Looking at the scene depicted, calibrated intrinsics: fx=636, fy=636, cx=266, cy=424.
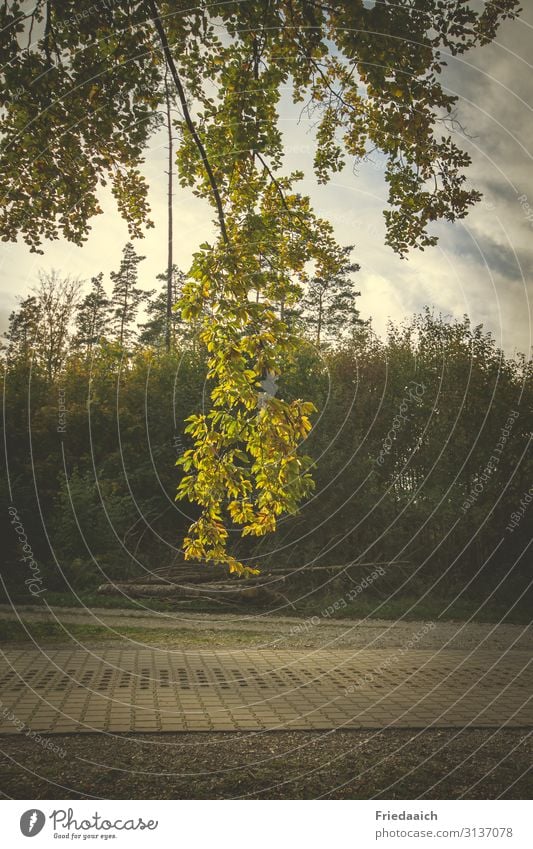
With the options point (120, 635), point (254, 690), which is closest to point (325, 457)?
point (120, 635)

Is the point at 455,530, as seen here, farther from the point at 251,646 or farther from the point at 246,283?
the point at 246,283

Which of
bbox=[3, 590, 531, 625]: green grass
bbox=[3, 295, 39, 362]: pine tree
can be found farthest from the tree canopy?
bbox=[3, 295, 39, 362]: pine tree

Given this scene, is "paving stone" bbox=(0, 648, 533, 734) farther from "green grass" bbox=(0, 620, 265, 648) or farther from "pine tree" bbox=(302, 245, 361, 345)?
"pine tree" bbox=(302, 245, 361, 345)

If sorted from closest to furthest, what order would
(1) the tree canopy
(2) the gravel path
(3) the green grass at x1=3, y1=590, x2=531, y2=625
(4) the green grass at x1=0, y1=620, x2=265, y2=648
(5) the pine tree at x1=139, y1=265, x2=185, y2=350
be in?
(1) the tree canopy, (4) the green grass at x1=0, y1=620, x2=265, y2=648, (2) the gravel path, (3) the green grass at x1=3, y1=590, x2=531, y2=625, (5) the pine tree at x1=139, y1=265, x2=185, y2=350

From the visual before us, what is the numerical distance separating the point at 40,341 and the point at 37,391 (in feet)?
5.50

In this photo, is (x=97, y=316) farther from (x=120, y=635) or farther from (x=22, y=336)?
(x=120, y=635)

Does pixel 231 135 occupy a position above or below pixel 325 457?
above

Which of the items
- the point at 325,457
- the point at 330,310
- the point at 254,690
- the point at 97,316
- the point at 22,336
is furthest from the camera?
the point at 97,316

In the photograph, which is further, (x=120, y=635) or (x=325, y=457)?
(x=325, y=457)

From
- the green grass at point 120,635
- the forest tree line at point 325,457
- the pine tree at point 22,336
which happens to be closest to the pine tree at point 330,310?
the forest tree line at point 325,457

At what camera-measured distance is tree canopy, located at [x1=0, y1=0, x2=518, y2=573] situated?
440 centimetres

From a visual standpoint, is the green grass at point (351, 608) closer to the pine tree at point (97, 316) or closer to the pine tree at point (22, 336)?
the pine tree at point (22, 336)

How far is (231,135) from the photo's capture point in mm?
4750

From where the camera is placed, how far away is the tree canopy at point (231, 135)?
4.40 m
